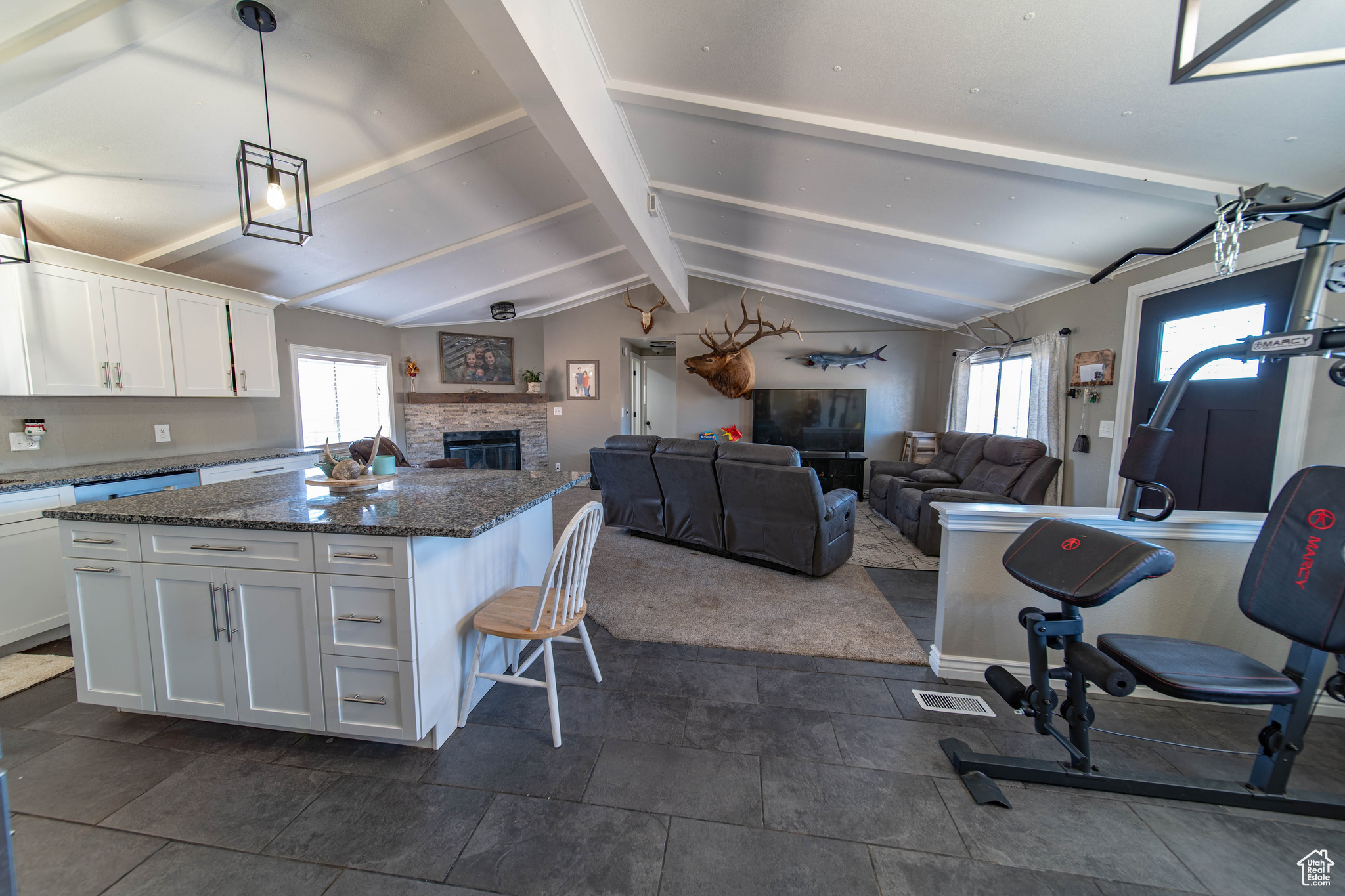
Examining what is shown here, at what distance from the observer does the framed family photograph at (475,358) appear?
253 inches

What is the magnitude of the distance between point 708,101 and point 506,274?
351 centimetres

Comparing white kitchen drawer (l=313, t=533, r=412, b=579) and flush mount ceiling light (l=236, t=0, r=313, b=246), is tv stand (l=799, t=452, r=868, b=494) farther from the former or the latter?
flush mount ceiling light (l=236, t=0, r=313, b=246)

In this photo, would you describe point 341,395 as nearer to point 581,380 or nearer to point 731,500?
point 581,380

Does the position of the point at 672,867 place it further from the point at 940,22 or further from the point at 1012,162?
the point at 1012,162

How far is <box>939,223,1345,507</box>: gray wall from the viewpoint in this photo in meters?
2.07

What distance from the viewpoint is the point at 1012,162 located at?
2.31m

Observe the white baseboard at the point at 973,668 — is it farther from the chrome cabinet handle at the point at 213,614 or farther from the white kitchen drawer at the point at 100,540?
the white kitchen drawer at the point at 100,540

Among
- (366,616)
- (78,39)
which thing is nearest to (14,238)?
(78,39)

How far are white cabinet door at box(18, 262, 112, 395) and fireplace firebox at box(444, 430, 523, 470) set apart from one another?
3.46 m

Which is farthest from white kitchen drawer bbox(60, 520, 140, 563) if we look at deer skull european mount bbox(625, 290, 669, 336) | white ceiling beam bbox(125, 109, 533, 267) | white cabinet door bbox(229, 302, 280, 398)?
deer skull european mount bbox(625, 290, 669, 336)

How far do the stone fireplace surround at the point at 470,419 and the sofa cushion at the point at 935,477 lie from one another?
16.8ft

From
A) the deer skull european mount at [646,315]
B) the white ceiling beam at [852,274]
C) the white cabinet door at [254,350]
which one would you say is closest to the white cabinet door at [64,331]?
the white cabinet door at [254,350]

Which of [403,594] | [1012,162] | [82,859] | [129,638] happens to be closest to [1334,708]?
[1012,162]

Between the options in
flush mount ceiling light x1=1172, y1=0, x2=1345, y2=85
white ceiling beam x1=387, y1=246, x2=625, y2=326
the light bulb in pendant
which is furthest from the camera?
white ceiling beam x1=387, y1=246, x2=625, y2=326
